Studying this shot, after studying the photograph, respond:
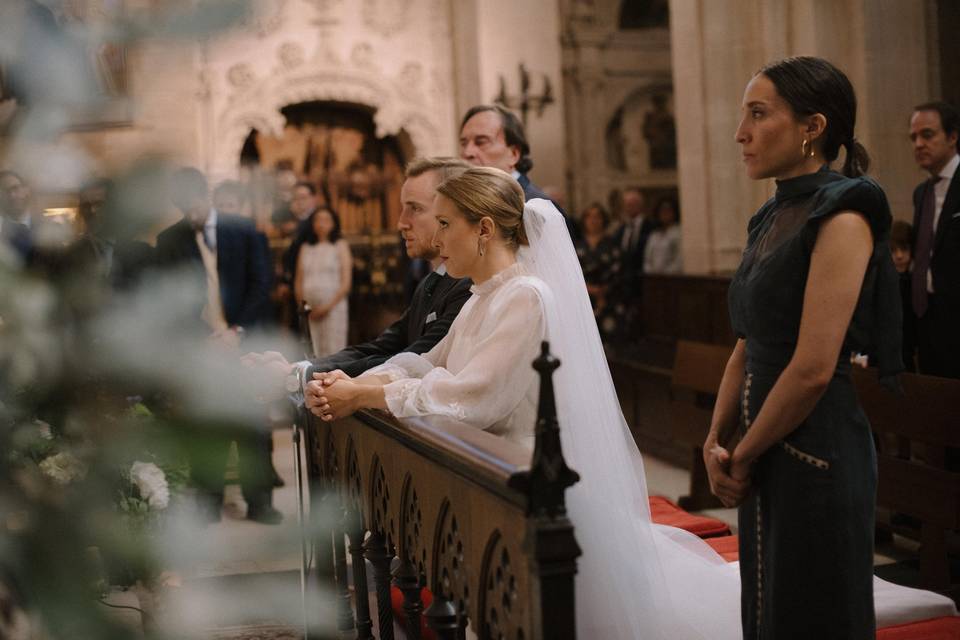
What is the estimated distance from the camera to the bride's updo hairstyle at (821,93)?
218 centimetres

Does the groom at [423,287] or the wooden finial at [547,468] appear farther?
the groom at [423,287]

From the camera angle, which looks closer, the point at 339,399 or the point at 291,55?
the point at 339,399

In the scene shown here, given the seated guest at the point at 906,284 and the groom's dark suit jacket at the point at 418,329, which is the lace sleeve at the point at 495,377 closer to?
the groom's dark suit jacket at the point at 418,329

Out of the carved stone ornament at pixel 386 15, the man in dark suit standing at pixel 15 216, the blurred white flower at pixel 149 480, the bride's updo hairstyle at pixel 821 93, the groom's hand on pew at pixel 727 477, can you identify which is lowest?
the groom's hand on pew at pixel 727 477

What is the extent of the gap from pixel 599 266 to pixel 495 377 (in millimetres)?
7905

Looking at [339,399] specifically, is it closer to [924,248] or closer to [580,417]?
[580,417]

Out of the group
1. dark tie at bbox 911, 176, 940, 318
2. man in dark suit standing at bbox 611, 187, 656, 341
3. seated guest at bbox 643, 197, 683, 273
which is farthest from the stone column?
dark tie at bbox 911, 176, 940, 318

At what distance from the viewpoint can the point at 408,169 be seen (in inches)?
136

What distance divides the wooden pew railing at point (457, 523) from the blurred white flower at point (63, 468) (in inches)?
12.6

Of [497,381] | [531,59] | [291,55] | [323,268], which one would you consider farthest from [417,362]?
[291,55]

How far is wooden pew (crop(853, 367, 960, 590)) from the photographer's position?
3.83 m

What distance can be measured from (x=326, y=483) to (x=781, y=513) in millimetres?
1846

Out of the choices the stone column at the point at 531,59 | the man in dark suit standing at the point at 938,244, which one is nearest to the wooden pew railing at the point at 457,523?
the man in dark suit standing at the point at 938,244

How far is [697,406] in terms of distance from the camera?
6.09 m
